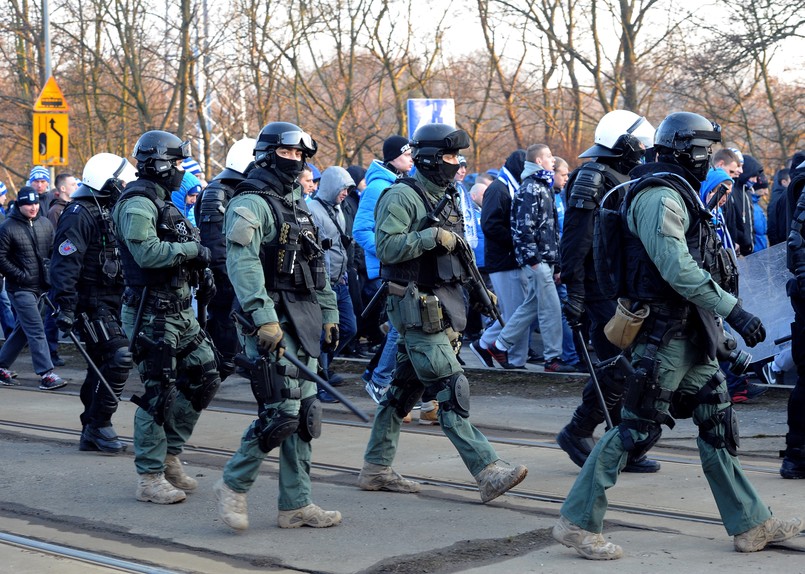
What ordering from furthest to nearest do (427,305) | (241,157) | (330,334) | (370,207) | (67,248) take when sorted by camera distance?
(370,207), (241,157), (67,248), (427,305), (330,334)

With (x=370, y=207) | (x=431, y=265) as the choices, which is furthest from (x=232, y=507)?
(x=370, y=207)

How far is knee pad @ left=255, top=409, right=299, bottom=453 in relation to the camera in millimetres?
5527

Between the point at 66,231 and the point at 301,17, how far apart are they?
13764 millimetres

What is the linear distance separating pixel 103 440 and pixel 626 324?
4.24 m

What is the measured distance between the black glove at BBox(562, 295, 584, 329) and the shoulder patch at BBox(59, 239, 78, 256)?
3294mm

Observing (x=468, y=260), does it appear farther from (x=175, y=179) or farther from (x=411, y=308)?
(x=175, y=179)

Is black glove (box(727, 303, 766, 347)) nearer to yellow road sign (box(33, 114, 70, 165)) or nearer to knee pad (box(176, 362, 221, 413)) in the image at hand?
knee pad (box(176, 362, 221, 413))

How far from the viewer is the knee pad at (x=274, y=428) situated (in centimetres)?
553

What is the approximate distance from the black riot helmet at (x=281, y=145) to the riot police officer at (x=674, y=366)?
1684 millimetres

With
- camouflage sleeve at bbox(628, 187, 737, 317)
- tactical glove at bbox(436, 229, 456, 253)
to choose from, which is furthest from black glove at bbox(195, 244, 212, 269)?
camouflage sleeve at bbox(628, 187, 737, 317)

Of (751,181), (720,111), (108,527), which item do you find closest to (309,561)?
(108,527)

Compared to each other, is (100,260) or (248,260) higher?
(248,260)

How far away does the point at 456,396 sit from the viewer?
238 inches

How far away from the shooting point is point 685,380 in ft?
17.0
